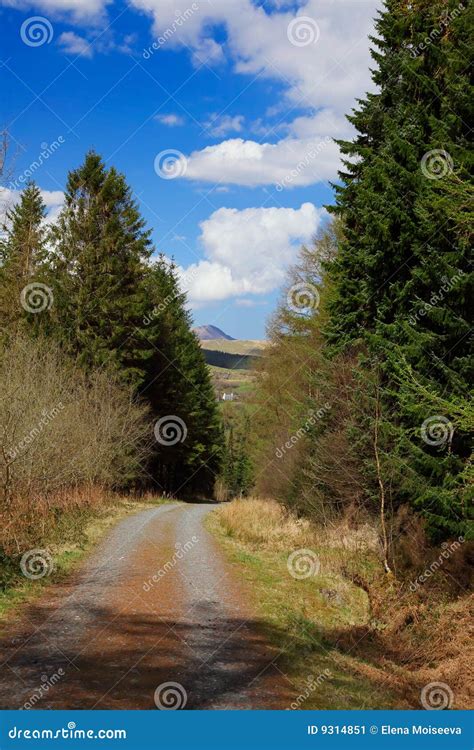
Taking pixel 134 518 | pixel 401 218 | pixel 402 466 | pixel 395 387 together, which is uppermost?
pixel 401 218

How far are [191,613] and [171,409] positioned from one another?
106 ft

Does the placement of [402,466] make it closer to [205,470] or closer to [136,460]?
[136,460]

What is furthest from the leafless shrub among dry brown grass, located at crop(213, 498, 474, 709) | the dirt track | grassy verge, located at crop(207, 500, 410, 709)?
dry brown grass, located at crop(213, 498, 474, 709)

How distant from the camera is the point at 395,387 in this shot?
14031 millimetres

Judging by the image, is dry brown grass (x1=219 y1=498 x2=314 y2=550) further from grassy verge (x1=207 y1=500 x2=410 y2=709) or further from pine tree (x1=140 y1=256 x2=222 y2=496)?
pine tree (x1=140 y1=256 x2=222 y2=496)

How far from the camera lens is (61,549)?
13.6 meters

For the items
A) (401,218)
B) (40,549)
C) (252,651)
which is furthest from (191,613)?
(401,218)

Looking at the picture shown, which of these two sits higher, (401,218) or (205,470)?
(401,218)

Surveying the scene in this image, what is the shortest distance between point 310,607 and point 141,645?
13.2 ft

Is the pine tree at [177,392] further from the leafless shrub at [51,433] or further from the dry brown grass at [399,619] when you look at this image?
the dry brown grass at [399,619]

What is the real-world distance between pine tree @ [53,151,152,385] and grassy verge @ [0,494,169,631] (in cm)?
1071

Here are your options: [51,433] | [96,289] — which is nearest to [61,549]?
[51,433]

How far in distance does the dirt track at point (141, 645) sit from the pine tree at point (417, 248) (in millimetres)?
4567

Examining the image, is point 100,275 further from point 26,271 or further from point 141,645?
point 141,645
